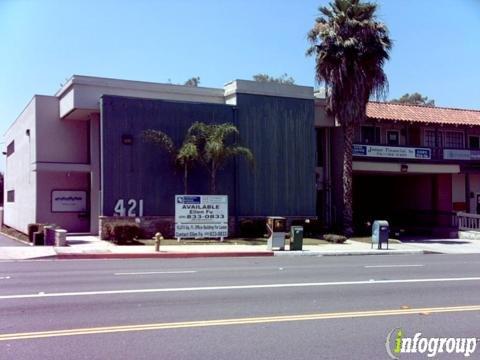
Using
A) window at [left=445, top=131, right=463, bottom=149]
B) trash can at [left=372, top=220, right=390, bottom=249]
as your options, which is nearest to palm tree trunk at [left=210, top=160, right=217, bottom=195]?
trash can at [left=372, top=220, right=390, bottom=249]

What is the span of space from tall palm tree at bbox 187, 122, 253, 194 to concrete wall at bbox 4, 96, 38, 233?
9.25 meters

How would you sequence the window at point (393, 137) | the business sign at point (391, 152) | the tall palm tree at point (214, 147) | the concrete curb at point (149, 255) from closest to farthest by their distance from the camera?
the concrete curb at point (149, 255), the tall palm tree at point (214, 147), the business sign at point (391, 152), the window at point (393, 137)

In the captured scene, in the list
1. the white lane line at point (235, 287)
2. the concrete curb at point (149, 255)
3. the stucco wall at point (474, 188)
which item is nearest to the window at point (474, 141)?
the stucco wall at point (474, 188)

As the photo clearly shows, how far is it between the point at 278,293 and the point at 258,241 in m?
15.4

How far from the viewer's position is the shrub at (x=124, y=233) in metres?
23.9

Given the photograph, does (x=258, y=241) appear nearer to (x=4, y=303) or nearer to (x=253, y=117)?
(x=253, y=117)

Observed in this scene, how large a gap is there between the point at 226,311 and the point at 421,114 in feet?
98.3

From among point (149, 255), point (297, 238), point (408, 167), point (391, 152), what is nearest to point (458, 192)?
point (408, 167)

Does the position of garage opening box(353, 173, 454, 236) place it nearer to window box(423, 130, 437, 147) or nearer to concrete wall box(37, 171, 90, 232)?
window box(423, 130, 437, 147)

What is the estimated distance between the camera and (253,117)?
97.3 feet

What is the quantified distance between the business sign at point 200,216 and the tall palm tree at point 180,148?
218 cm

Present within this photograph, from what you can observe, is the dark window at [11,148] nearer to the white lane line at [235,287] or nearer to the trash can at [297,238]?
the trash can at [297,238]

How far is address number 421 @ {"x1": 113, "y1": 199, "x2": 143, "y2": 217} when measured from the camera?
26406 mm

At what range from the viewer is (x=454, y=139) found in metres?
37.4
